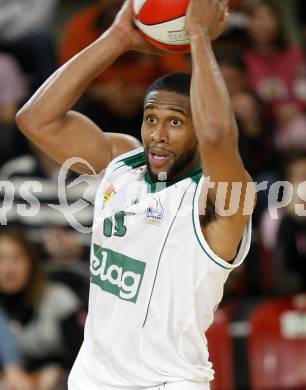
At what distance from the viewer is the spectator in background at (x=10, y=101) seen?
7234 millimetres

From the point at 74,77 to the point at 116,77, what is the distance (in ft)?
11.5

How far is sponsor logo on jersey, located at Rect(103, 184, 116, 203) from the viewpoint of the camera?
12.7ft

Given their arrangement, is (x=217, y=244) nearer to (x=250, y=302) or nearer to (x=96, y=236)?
(x=96, y=236)

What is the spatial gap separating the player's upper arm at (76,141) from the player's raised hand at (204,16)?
738 mm

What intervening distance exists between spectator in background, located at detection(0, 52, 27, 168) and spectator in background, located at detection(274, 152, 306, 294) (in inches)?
82.2

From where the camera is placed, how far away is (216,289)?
11.8 ft

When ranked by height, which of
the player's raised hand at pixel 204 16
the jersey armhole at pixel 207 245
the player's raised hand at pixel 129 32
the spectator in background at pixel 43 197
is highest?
the player's raised hand at pixel 204 16

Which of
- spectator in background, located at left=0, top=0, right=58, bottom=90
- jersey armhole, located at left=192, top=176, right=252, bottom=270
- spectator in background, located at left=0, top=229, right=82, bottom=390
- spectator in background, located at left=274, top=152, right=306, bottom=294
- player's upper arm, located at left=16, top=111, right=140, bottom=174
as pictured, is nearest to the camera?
jersey armhole, located at left=192, top=176, right=252, bottom=270

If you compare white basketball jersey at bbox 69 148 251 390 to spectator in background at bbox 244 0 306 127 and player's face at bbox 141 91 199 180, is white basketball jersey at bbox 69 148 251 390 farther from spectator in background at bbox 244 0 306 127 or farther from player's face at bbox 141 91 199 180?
spectator in background at bbox 244 0 306 127

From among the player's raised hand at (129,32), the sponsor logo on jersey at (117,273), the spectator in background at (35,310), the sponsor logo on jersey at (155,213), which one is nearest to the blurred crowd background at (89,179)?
the spectator in background at (35,310)

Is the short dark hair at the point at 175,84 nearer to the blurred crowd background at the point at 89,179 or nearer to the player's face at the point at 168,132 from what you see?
the player's face at the point at 168,132

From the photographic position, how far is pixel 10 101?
7.40 metres

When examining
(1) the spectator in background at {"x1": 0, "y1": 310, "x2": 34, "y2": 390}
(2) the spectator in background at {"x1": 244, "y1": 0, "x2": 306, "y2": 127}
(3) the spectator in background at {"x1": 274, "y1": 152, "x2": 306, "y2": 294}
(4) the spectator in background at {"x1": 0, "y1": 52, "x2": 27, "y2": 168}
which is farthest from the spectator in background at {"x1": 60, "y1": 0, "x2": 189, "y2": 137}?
(1) the spectator in background at {"x1": 0, "y1": 310, "x2": 34, "y2": 390}

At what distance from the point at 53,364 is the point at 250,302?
1.35m
